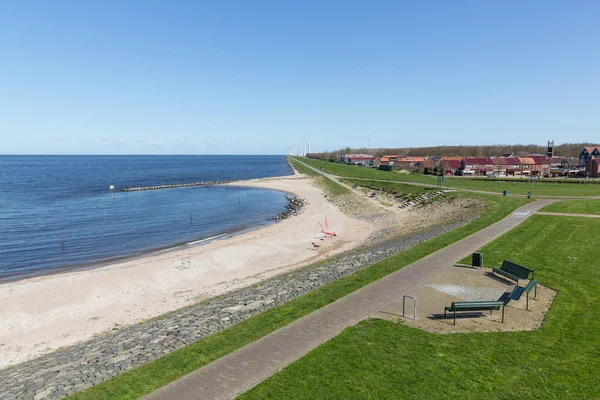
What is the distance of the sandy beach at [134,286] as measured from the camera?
55.2ft

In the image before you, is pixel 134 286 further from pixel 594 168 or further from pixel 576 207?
pixel 594 168

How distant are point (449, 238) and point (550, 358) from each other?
595 inches

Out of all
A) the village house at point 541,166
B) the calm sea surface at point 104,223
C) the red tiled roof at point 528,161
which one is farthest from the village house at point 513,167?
the calm sea surface at point 104,223

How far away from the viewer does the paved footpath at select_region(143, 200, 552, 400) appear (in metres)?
9.44

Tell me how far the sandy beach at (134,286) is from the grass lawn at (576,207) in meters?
17.8

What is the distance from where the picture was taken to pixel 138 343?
1341 cm

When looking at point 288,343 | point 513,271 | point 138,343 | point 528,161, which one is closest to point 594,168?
point 528,161

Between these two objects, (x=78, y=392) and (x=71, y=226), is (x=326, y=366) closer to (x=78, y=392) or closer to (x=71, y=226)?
(x=78, y=392)

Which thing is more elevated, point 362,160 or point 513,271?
point 362,160

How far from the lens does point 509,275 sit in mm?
16812

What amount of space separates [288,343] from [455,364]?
193 inches

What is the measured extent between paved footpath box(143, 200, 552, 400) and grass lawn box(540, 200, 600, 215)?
21840 mm

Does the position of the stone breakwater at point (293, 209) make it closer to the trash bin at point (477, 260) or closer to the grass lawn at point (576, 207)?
the grass lawn at point (576, 207)

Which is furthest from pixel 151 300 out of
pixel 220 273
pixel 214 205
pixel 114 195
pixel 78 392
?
pixel 114 195
